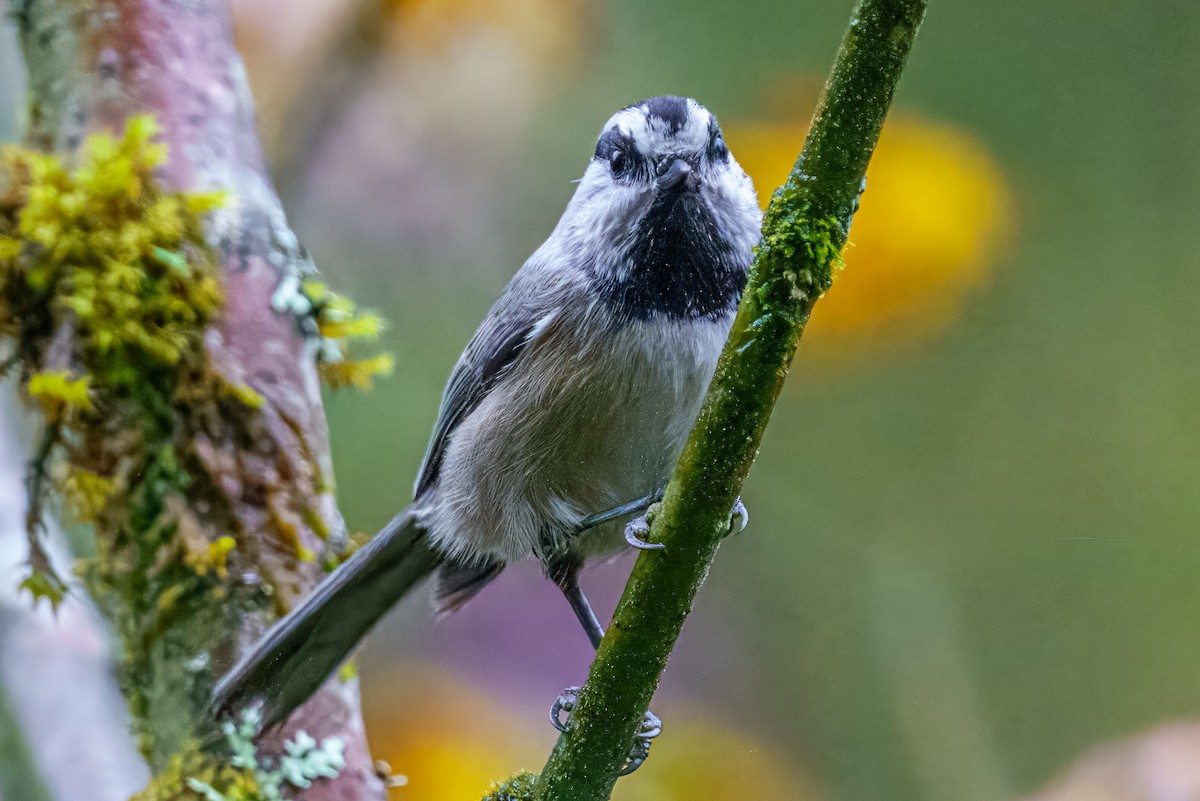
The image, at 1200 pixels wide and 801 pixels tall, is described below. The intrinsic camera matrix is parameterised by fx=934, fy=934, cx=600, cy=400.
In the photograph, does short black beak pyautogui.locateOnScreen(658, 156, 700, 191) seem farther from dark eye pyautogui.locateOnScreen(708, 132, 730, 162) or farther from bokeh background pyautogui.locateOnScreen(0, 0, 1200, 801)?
bokeh background pyautogui.locateOnScreen(0, 0, 1200, 801)

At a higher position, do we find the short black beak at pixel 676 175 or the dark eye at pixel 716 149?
the dark eye at pixel 716 149

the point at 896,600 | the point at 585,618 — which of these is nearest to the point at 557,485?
the point at 585,618

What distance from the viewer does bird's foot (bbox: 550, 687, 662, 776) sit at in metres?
1.00

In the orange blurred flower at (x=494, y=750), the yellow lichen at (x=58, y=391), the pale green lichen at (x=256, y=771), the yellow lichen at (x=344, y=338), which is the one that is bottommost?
the pale green lichen at (x=256, y=771)

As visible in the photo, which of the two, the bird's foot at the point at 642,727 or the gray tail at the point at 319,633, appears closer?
the bird's foot at the point at 642,727

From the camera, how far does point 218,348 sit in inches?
45.7

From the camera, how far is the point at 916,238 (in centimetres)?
132

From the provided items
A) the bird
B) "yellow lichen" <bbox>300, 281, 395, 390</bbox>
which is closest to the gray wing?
the bird

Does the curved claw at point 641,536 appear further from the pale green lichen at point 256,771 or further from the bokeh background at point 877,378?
the pale green lichen at point 256,771

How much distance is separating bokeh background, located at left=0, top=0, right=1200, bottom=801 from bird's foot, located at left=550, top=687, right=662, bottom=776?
0.27 ft

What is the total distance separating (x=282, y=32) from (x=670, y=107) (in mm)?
614

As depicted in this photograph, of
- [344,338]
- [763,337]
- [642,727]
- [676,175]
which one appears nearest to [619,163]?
[676,175]

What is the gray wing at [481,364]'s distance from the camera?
1048 millimetres

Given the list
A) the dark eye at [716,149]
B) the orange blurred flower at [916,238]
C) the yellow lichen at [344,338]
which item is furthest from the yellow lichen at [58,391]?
the orange blurred flower at [916,238]
